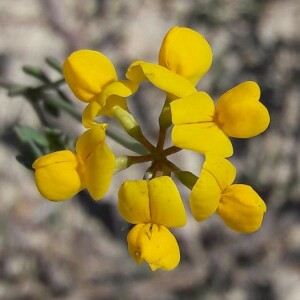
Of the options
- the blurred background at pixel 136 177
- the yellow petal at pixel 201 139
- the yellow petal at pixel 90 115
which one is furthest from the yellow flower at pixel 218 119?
the blurred background at pixel 136 177


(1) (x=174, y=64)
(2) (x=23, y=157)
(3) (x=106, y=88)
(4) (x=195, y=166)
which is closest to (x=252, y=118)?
(1) (x=174, y=64)

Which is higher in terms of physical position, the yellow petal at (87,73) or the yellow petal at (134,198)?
the yellow petal at (87,73)

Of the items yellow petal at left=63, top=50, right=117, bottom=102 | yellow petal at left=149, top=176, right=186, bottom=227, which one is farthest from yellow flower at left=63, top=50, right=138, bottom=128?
yellow petal at left=149, top=176, right=186, bottom=227

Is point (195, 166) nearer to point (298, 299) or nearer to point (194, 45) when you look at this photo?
point (298, 299)

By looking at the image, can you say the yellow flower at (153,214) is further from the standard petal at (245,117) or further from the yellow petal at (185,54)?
the yellow petal at (185,54)

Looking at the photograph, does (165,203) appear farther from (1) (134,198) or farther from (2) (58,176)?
(2) (58,176)

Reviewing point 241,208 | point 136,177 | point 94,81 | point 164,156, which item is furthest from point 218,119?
point 136,177
